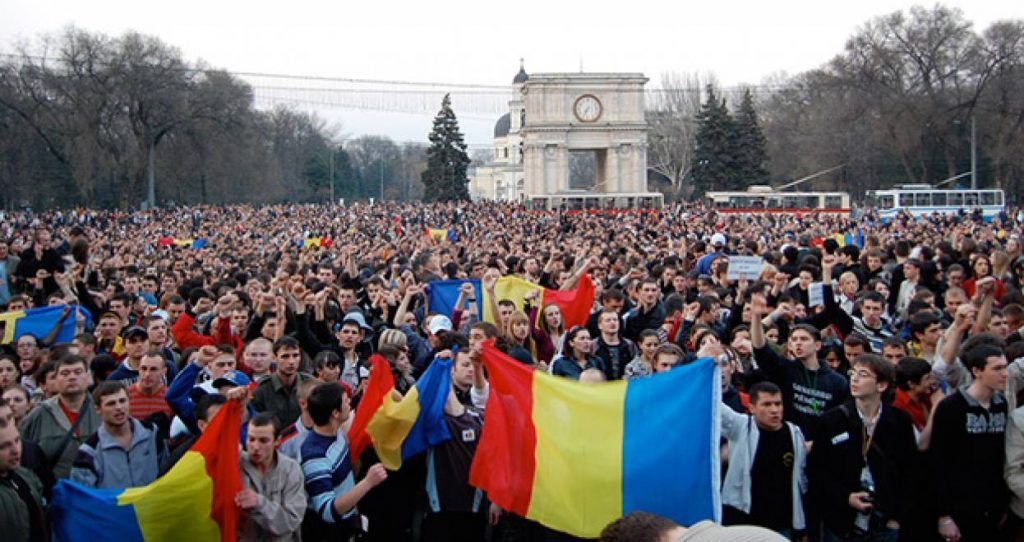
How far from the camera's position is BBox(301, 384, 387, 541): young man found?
632 centimetres

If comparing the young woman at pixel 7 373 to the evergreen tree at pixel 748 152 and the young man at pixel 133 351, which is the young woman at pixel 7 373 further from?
the evergreen tree at pixel 748 152

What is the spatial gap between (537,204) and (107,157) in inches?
952

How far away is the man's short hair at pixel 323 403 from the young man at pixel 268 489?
43 cm

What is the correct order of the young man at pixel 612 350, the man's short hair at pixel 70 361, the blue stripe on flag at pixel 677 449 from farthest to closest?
the young man at pixel 612 350
the man's short hair at pixel 70 361
the blue stripe on flag at pixel 677 449

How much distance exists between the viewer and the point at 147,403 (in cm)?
762

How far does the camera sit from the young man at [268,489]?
232 inches

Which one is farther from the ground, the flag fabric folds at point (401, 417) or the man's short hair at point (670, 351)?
the man's short hair at point (670, 351)

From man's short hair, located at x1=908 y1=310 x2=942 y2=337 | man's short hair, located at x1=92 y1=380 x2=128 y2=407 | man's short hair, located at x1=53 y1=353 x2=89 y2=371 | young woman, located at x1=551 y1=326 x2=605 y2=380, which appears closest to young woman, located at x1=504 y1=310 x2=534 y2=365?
young woman, located at x1=551 y1=326 x2=605 y2=380

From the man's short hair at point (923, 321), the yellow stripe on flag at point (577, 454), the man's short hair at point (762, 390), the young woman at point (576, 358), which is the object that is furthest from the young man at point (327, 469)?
the man's short hair at point (923, 321)

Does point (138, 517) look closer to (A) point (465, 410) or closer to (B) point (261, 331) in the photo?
(A) point (465, 410)

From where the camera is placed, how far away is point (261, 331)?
9.85 meters

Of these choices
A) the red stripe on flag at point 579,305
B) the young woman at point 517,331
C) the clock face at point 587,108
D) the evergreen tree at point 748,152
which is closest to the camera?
the young woman at point 517,331

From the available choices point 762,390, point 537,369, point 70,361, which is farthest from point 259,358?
point 762,390

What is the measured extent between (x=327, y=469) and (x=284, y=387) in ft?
5.05
